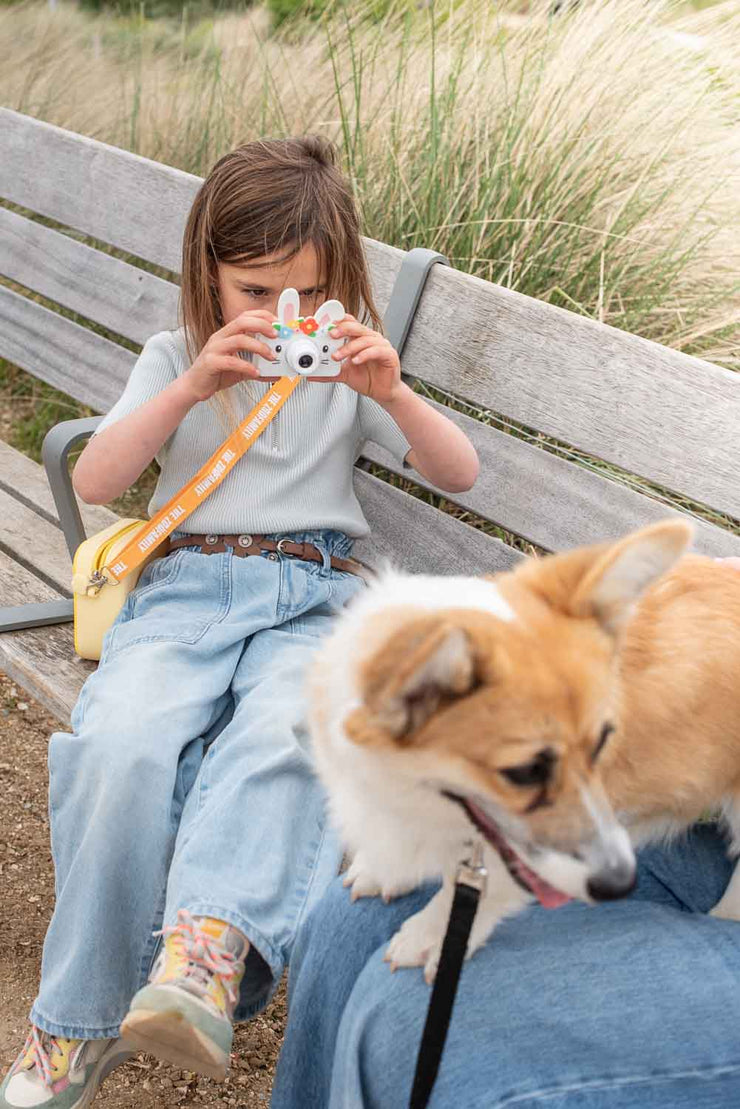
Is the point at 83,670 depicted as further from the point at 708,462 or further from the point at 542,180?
the point at 542,180

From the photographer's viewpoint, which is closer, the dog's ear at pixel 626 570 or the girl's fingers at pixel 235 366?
the dog's ear at pixel 626 570

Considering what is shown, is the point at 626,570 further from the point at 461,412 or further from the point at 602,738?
the point at 461,412

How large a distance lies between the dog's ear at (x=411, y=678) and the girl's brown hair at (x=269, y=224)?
1290 mm

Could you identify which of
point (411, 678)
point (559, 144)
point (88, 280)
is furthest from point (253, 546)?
point (559, 144)

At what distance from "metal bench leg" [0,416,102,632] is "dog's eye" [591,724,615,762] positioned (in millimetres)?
1604

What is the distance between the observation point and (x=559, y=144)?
3.54m

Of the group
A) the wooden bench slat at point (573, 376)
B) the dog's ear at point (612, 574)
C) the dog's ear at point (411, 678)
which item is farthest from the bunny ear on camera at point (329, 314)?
the dog's ear at point (411, 678)

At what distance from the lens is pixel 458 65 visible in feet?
11.9

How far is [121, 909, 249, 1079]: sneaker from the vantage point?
1.67 m

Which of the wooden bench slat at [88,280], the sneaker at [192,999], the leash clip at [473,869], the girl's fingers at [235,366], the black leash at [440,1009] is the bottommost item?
the sneaker at [192,999]

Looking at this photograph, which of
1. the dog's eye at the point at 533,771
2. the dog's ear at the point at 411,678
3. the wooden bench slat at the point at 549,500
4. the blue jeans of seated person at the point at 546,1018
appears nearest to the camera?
the dog's ear at the point at 411,678

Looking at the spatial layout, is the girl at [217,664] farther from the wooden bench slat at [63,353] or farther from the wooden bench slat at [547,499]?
the wooden bench slat at [63,353]

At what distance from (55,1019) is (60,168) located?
273cm

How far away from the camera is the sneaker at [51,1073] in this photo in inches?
77.7
